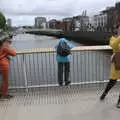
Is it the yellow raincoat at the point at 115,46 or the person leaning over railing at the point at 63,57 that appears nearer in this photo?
the yellow raincoat at the point at 115,46

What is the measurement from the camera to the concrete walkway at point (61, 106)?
7.13m

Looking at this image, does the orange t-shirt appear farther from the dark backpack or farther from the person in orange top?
the dark backpack

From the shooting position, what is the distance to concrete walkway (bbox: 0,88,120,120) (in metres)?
7.13

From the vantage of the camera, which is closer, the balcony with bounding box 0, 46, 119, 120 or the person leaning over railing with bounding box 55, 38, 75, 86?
the balcony with bounding box 0, 46, 119, 120

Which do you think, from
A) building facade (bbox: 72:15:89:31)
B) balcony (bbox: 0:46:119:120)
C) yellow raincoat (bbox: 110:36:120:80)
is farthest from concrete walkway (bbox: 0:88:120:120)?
building facade (bbox: 72:15:89:31)

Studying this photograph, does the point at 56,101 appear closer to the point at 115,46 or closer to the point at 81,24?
the point at 115,46

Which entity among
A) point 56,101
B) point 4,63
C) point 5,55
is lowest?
point 56,101

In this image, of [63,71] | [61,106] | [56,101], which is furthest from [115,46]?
[63,71]

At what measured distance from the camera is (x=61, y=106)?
25.8 ft

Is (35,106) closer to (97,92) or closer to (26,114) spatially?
(26,114)

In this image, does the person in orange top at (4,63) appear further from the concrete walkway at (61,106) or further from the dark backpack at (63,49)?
the dark backpack at (63,49)

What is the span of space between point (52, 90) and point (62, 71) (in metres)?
0.62

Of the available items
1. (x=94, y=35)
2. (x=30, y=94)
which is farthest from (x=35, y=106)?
(x=94, y=35)

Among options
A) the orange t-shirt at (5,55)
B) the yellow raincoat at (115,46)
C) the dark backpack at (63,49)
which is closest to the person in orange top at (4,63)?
the orange t-shirt at (5,55)
